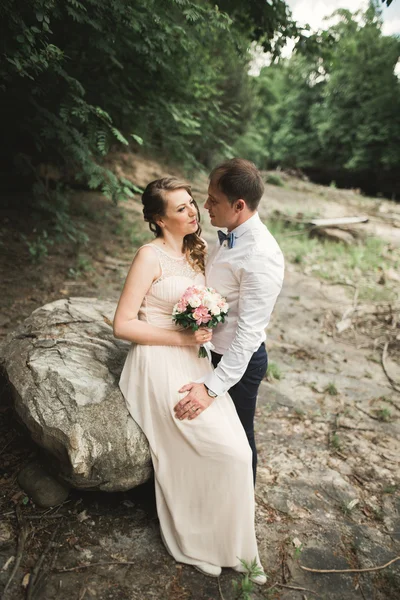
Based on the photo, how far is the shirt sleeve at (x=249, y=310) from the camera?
2.29m

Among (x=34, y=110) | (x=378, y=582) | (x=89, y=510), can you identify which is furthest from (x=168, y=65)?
(x=378, y=582)

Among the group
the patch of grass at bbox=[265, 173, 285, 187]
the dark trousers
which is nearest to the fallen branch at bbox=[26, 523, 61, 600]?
the dark trousers

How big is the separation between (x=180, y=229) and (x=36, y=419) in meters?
1.55

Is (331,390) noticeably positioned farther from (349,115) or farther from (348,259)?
(349,115)

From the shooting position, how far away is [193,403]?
7.59ft

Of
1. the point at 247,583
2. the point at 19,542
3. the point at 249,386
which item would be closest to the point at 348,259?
the point at 249,386

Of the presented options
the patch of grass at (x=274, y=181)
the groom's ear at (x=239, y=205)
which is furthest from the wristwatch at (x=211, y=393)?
the patch of grass at (x=274, y=181)

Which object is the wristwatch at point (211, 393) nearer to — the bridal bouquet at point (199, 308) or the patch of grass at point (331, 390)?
the bridal bouquet at point (199, 308)

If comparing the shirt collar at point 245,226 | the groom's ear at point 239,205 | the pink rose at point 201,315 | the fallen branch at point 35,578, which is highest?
the groom's ear at point 239,205

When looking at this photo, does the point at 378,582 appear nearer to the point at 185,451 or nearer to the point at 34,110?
the point at 185,451

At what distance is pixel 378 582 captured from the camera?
2404mm

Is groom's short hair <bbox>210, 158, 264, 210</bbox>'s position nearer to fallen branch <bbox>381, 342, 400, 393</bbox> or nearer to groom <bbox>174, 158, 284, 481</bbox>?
groom <bbox>174, 158, 284, 481</bbox>

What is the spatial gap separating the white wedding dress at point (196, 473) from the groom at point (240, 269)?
0.11 m

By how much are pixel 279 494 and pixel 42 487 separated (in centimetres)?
182
